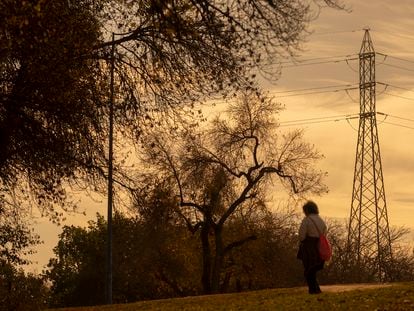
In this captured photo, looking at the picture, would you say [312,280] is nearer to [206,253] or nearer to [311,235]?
[311,235]

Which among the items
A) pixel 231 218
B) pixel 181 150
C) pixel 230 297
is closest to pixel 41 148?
pixel 230 297

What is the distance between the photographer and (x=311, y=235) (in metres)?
19.7

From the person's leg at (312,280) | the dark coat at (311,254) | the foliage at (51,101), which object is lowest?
the person's leg at (312,280)

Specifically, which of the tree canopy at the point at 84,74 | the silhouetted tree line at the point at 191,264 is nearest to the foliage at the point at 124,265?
the silhouetted tree line at the point at 191,264

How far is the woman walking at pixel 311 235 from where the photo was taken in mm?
19516

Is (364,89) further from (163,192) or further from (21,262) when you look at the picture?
(163,192)

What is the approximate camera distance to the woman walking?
19.5m

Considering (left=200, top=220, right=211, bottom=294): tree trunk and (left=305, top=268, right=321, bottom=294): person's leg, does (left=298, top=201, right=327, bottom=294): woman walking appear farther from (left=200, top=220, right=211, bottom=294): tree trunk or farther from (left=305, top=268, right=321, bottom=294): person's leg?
(left=200, top=220, right=211, bottom=294): tree trunk

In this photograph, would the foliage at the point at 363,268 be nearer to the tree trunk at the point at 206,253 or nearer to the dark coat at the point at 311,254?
the tree trunk at the point at 206,253

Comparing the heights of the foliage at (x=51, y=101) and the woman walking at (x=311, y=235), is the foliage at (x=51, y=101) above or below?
above

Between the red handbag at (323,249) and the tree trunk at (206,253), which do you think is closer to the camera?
the red handbag at (323,249)

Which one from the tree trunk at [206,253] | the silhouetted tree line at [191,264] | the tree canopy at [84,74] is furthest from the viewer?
the silhouetted tree line at [191,264]

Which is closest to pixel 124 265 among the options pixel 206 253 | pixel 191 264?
pixel 191 264

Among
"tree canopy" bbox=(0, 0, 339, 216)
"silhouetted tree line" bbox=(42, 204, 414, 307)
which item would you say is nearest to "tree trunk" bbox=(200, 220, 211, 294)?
"silhouetted tree line" bbox=(42, 204, 414, 307)
